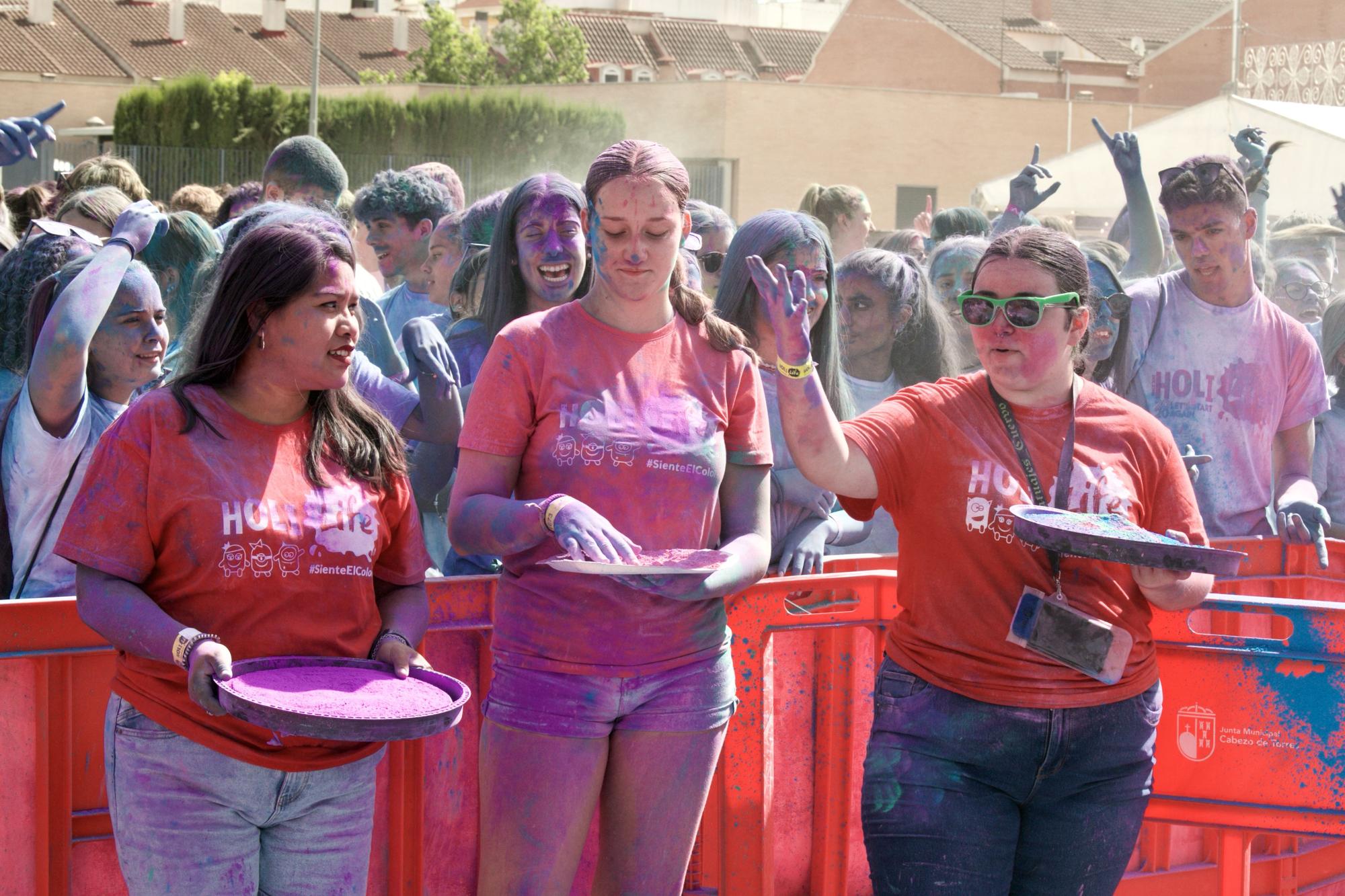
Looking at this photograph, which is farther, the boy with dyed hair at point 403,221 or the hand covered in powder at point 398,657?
the boy with dyed hair at point 403,221

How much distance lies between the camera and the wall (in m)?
47.7

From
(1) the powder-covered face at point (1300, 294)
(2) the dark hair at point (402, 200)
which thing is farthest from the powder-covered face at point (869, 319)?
(1) the powder-covered face at point (1300, 294)

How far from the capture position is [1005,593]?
2943mm

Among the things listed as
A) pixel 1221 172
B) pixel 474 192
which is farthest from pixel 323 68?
pixel 1221 172

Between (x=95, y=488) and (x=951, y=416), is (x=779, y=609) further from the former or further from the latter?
(x=95, y=488)

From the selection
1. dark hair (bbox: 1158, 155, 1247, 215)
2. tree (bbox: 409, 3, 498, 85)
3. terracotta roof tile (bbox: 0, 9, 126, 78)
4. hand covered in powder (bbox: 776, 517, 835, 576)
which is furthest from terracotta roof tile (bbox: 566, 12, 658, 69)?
hand covered in powder (bbox: 776, 517, 835, 576)

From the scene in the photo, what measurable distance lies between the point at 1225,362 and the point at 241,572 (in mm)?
3537

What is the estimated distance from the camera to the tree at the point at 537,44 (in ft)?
189

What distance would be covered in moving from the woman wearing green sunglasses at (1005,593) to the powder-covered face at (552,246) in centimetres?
145

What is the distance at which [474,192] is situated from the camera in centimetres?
3738

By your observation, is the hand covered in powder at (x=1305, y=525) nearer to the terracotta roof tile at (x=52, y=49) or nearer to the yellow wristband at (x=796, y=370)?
the yellow wristband at (x=796, y=370)

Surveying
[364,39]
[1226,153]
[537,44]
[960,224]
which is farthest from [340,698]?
[364,39]

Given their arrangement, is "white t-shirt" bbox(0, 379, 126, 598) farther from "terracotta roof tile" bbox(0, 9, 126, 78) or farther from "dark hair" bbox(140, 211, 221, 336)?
"terracotta roof tile" bbox(0, 9, 126, 78)

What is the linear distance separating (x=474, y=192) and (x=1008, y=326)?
35495 mm
